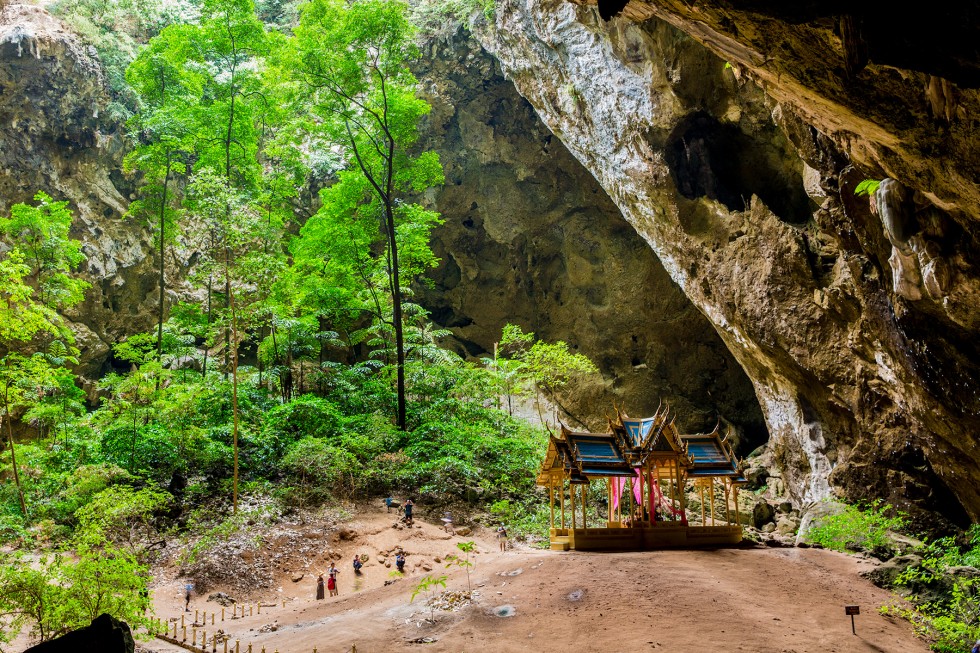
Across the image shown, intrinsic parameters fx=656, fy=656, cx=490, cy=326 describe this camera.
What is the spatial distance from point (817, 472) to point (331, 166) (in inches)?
887

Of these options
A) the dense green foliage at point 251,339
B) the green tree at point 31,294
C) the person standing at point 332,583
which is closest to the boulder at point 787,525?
the dense green foliage at point 251,339

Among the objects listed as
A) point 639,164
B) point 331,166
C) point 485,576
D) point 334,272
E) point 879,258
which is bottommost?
point 485,576

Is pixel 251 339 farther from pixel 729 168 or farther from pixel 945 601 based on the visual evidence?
pixel 945 601

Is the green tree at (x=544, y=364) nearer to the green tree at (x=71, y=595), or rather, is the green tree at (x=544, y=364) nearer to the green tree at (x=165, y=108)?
the green tree at (x=165, y=108)

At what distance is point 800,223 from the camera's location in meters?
17.7

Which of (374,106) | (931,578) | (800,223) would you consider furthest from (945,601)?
(374,106)

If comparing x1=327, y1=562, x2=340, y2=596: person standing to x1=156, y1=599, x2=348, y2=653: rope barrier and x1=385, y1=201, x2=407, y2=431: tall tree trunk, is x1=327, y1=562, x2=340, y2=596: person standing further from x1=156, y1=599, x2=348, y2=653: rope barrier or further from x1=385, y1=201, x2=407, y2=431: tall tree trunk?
x1=385, y1=201, x2=407, y2=431: tall tree trunk

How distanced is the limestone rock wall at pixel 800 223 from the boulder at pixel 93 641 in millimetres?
9792

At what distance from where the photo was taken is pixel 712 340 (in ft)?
88.1

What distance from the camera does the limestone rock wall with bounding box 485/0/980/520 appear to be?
809 centimetres

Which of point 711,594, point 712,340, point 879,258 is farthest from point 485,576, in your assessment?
point 712,340

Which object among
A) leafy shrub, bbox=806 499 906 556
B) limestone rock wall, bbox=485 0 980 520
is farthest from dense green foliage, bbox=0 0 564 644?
leafy shrub, bbox=806 499 906 556

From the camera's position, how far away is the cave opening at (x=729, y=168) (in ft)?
60.0

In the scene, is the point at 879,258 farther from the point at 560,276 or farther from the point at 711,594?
the point at 560,276
